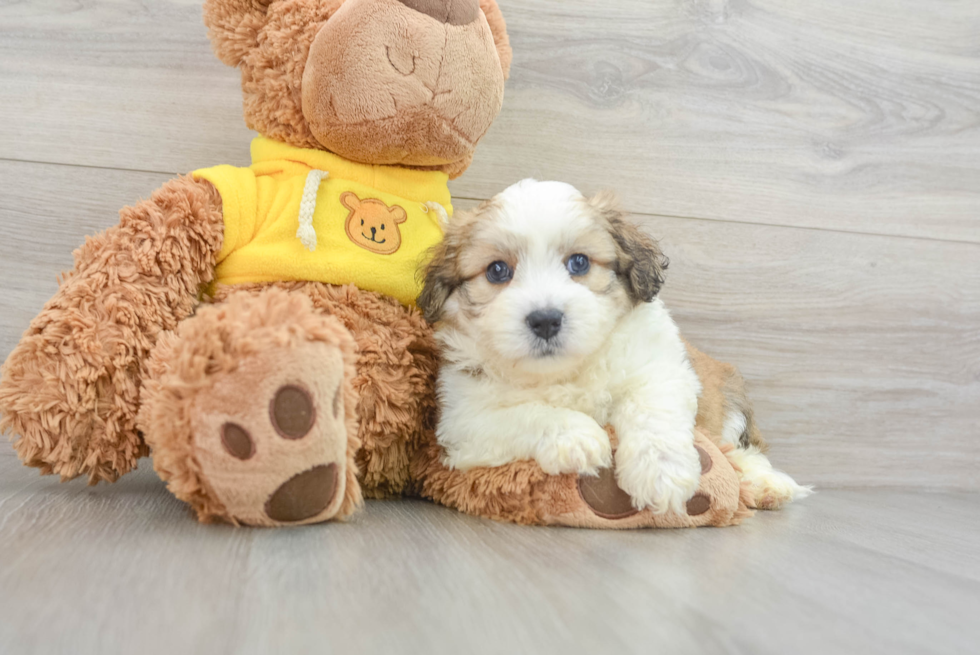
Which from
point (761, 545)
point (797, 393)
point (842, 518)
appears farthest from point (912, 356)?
point (761, 545)

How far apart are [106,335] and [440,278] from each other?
64cm

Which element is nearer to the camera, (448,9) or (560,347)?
(560,347)

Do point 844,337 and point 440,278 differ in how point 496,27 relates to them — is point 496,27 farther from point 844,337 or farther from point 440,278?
point 844,337

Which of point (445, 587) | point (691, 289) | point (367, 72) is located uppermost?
point (367, 72)

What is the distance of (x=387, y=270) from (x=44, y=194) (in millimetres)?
1119

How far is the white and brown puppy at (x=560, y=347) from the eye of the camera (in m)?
1.30

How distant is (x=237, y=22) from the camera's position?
1.52m

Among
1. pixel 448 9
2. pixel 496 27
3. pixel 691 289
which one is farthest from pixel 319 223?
pixel 691 289

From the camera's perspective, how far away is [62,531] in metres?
1.11

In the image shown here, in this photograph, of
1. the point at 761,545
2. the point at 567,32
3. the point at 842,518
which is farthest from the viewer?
the point at 567,32

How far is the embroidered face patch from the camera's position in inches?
59.1

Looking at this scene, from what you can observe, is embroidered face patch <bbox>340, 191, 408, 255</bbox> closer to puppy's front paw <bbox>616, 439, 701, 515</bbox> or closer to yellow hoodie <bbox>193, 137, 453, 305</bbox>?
yellow hoodie <bbox>193, 137, 453, 305</bbox>

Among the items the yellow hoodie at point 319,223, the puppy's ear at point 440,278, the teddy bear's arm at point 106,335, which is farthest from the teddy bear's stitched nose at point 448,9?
the teddy bear's arm at point 106,335

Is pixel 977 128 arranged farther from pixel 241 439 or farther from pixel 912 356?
pixel 241 439
